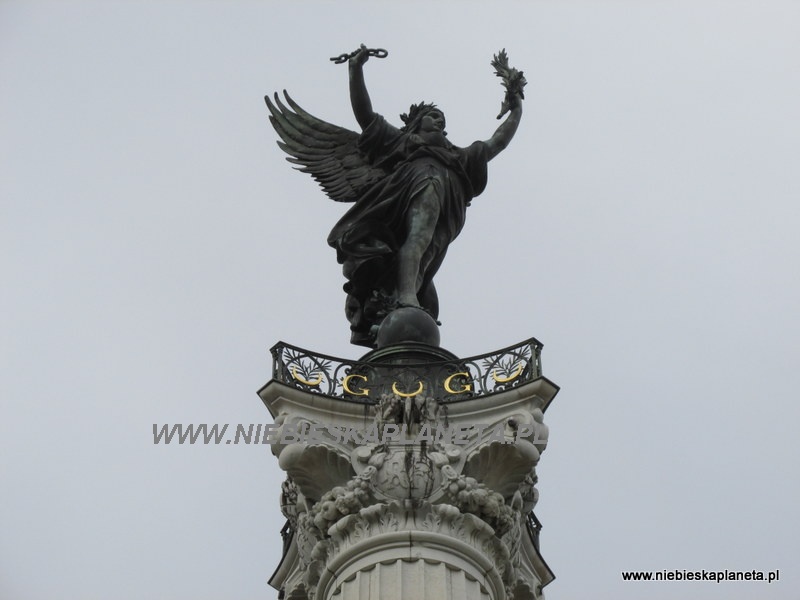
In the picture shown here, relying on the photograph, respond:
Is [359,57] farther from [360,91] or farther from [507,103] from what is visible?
[507,103]

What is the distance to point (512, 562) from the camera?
2162cm

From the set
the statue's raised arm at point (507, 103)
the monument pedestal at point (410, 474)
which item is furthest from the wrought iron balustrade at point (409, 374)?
the statue's raised arm at point (507, 103)

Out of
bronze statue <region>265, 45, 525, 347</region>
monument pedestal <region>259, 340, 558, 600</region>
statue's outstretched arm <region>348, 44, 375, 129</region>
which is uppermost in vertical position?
statue's outstretched arm <region>348, 44, 375, 129</region>

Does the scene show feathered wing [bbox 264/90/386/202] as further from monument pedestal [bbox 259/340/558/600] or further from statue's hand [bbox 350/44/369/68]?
monument pedestal [bbox 259/340/558/600]

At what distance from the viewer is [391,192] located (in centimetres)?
2698

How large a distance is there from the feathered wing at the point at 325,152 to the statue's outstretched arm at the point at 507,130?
2.13 metres

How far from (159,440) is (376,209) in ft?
18.5

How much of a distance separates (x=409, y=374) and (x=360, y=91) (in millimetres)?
6734

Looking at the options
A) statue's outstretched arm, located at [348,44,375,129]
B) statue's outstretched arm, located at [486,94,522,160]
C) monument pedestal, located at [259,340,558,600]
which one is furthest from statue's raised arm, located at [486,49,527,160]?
monument pedestal, located at [259,340,558,600]

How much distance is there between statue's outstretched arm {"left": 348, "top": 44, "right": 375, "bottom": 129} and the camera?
27.6 metres

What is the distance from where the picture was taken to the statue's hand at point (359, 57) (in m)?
27.6

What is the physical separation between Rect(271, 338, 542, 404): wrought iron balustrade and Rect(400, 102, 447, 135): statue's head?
5975 mm

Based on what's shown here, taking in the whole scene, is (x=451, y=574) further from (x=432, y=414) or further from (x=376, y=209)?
(x=376, y=209)

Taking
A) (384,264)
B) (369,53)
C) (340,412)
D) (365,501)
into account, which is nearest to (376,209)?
(384,264)
